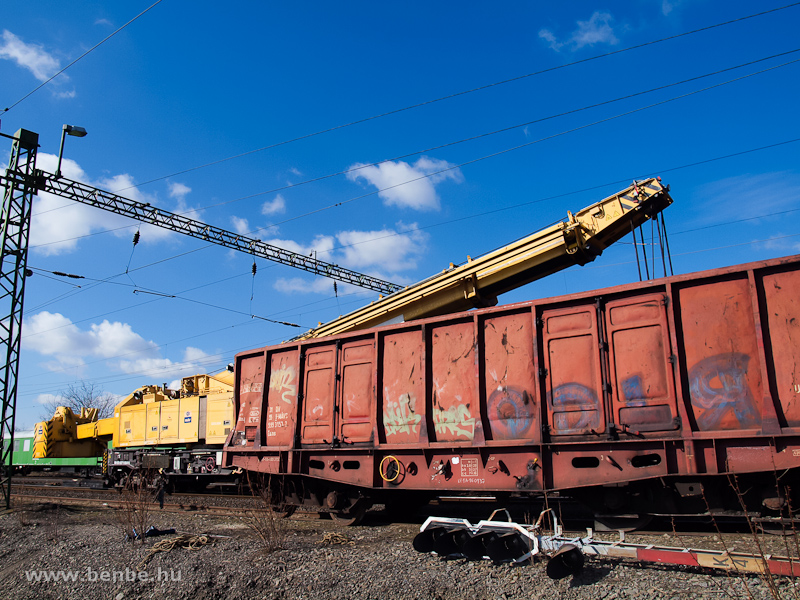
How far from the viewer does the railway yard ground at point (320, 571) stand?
4.74 metres

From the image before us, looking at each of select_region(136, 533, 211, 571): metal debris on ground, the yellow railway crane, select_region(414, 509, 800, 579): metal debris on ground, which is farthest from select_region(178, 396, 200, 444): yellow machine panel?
select_region(414, 509, 800, 579): metal debris on ground

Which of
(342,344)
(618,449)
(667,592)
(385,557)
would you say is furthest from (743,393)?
(342,344)

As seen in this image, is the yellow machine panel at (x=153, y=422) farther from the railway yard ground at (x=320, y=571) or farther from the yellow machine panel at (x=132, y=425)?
the railway yard ground at (x=320, y=571)

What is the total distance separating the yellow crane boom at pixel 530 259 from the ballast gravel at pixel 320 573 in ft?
14.0

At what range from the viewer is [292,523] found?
959cm

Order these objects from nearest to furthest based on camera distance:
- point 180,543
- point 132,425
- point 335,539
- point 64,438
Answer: point 180,543 < point 335,539 < point 132,425 < point 64,438

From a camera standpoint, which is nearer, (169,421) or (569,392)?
(569,392)

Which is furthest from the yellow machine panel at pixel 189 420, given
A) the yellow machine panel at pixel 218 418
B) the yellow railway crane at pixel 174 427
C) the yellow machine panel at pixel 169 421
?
the yellow machine panel at pixel 218 418

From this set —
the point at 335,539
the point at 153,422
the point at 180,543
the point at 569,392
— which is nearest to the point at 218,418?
the point at 153,422

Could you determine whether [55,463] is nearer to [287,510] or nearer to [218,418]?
[218,418]

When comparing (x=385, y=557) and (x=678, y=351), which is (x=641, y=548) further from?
(x=385, y=557)

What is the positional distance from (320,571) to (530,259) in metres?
6.07

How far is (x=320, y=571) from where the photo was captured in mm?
5801

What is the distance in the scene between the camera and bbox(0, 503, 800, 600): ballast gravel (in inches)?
186
